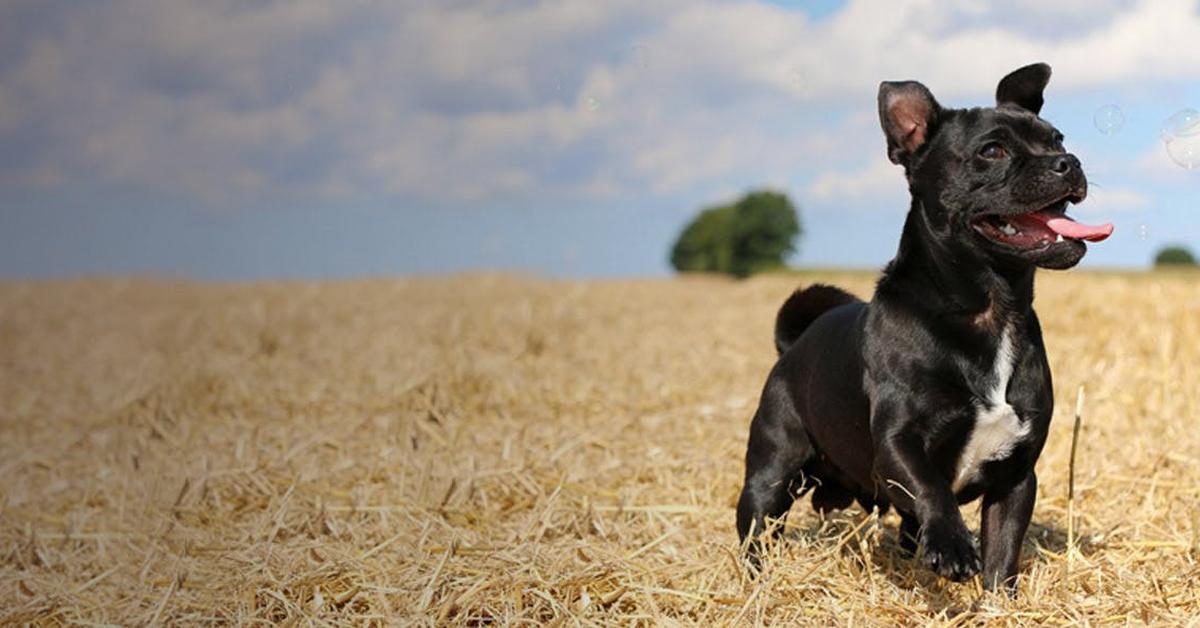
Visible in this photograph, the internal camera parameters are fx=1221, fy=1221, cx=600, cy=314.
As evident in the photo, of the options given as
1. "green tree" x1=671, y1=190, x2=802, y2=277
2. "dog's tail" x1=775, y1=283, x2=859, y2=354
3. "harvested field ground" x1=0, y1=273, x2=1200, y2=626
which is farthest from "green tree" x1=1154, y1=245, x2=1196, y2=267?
"dog's tail" x1=775, y1=283, x2=859, y2=354

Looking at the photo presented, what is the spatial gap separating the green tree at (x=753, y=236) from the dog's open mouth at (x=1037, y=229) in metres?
28.6

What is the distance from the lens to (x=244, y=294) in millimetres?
20766

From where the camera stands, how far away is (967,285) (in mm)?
4012

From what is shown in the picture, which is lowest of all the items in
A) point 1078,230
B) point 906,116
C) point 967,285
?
point 967,285

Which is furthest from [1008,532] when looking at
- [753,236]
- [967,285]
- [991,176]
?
[753,236]

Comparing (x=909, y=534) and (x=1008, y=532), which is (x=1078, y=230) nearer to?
(x=1008, y=532)

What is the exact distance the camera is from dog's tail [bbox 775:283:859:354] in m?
5.25

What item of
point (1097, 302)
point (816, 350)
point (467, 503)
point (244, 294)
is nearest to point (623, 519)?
point (467, 503)

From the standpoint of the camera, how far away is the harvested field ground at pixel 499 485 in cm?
427

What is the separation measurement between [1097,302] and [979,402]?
1005 cm

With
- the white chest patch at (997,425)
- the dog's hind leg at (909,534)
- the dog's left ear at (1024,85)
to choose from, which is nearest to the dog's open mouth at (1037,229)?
the white chest patch at (997,425)

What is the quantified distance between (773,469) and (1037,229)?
1.38m

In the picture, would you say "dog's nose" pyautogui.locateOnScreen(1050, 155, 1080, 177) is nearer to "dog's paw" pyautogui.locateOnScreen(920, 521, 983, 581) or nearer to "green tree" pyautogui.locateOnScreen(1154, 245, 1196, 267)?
"dog's paw" pyautogui.locateOnScreen(920, 521, 983, 581)

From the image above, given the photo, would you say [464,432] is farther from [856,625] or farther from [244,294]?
[244,294]
